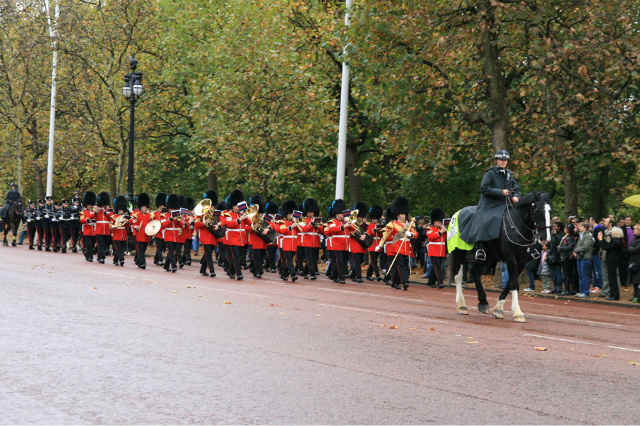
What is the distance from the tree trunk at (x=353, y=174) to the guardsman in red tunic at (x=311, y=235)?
10.0 m

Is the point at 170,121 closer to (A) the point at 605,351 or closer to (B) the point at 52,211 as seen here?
(B) the point at 52,211

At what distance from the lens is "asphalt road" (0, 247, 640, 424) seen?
597cm

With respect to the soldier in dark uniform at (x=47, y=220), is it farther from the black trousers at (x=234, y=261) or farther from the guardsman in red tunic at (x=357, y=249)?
the guardsman in red tunic at (x=357, y=249)

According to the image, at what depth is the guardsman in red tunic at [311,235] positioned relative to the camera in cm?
2145

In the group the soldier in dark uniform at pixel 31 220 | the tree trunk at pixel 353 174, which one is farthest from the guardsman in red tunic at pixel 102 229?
the tree trunk at pixel 353 174

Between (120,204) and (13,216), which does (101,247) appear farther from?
(13,216)

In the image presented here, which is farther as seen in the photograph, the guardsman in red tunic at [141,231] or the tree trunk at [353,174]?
the tree trunk at [353,174]

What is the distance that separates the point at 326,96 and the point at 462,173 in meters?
6.21

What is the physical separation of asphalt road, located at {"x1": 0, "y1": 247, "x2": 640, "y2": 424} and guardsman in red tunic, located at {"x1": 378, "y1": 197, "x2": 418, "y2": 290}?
5220 mm

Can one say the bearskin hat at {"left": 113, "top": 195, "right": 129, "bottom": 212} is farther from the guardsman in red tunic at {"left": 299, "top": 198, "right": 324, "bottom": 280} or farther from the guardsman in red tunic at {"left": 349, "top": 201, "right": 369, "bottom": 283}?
the guardsman in red tunic at {"left": 349, "top": 201, "right": 369, "bottom": 283}

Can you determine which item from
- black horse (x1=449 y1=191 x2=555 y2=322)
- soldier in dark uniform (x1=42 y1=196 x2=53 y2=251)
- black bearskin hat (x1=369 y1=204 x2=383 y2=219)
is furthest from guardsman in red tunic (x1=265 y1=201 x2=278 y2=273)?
black horse (x1=449 y1=191 x2=555 y2=322)

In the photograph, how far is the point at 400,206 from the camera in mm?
20969

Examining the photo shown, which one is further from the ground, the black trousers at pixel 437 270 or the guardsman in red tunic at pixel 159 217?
the guardsman in red tunic at pixel 159 217

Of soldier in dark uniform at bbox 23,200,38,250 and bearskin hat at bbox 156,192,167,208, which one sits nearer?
bearskin hat at bbox 156,192,167,208
